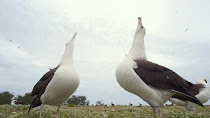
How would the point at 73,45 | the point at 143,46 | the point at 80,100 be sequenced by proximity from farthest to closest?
the point at 80,100 < the point at 73,45 < the point at 143,46

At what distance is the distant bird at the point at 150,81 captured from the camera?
661 centimetres

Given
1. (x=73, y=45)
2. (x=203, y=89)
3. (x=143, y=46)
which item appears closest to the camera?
(x=143, y=46)

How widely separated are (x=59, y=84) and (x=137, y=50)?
→ 297 centimetres

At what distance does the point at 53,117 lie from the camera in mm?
8773

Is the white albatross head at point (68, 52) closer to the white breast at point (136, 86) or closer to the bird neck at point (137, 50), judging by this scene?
the bird neck at point (137, 50)

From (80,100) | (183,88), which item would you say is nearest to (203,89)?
(183,88)

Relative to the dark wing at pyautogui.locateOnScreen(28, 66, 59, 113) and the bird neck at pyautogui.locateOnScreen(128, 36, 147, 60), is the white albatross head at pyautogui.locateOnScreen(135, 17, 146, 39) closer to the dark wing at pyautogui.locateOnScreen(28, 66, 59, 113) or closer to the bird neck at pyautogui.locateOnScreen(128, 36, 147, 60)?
the bird neck at pyautogui.locateOnScreen(128, 36, 147, 60)

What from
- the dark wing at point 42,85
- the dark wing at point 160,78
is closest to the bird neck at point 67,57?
the dark wing at point 42,85

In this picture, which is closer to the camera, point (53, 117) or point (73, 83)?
point (73, 83)

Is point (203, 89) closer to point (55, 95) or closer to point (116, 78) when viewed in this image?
point (116, 78)

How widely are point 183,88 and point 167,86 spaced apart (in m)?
0.58

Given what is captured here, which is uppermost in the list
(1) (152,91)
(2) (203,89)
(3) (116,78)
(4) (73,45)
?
(4) (73,45)

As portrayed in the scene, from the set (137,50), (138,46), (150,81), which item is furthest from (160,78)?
(138,46)

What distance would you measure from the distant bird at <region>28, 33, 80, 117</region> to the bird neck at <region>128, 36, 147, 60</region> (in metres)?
2.26
